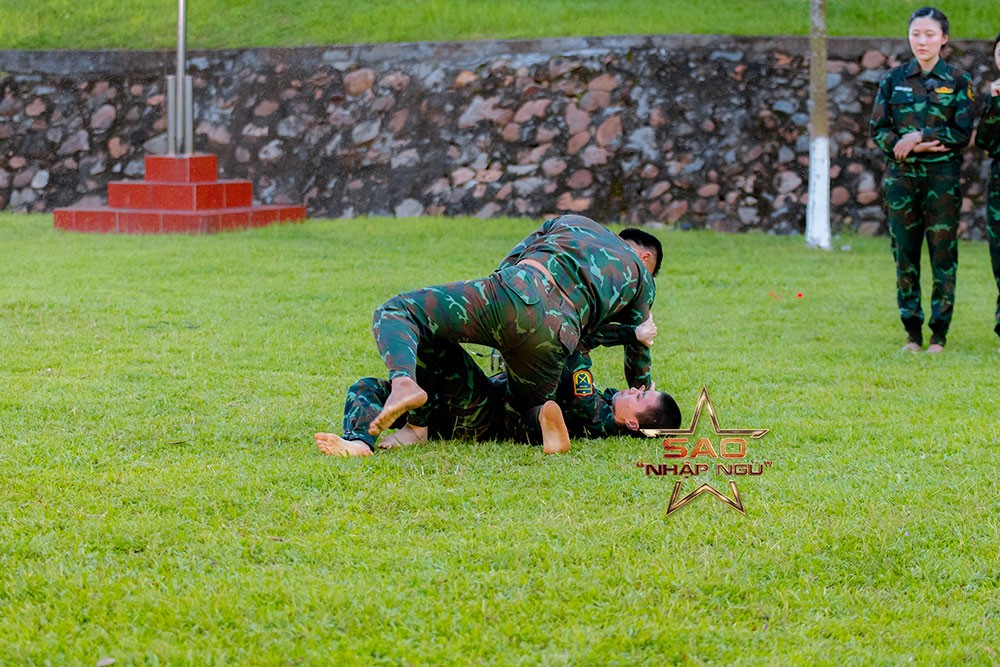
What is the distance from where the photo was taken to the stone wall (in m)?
14.5

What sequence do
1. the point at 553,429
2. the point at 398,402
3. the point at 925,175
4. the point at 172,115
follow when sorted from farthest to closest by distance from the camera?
1. the point at 172,115
2. the point at 925,175
3. the point at 553,429
4. the point at 398,402

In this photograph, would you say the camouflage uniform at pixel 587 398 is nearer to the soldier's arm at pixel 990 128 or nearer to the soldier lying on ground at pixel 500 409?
the soldier lying on ground at pixel 500 409

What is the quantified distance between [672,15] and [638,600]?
13.8 metres

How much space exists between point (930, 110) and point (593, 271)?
340 centimetres

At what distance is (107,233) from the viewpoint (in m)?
13.1

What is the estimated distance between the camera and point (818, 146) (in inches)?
516

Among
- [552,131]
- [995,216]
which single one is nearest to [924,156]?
[995,216]

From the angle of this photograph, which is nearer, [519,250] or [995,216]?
[519,250]

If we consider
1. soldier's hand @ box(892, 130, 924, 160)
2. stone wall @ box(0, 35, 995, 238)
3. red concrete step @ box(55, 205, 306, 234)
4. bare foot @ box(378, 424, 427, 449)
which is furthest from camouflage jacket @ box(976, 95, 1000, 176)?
red concrete step @ box(55, 205, 306, 234)

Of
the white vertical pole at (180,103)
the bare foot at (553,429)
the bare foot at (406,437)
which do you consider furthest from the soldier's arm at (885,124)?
the white vertical pole at (180,103)

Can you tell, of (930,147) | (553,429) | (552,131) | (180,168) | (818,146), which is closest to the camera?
(553,429)

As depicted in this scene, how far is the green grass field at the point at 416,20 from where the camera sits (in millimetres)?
15641

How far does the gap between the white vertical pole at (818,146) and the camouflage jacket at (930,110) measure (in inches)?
227

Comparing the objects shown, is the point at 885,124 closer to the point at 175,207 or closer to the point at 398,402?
the point at 398,402
